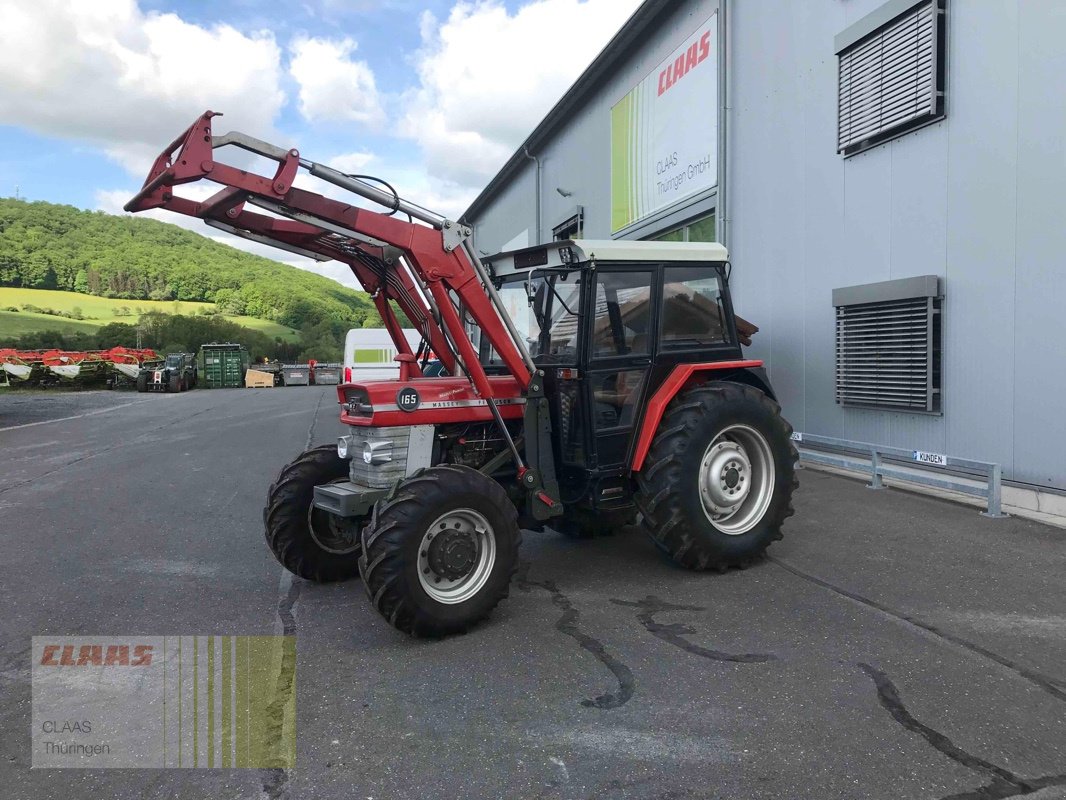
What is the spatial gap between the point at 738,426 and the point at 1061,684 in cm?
242

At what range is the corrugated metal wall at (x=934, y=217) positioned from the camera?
6.55 m

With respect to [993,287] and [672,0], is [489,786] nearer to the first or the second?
[993,287]

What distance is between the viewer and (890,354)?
26.7 ft

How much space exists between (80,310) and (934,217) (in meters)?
74.7

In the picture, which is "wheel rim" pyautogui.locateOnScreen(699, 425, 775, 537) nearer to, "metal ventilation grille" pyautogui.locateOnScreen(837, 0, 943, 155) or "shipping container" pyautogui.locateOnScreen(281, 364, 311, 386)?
"metal ventilation grille" pyautogui.locateOnScreen(837, 0, 943, 155)

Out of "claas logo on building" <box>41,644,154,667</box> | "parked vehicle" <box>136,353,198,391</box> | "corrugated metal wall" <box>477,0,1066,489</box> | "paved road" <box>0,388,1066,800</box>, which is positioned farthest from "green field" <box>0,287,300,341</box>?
"claas logo on building" <box>41,644,154,667</box>

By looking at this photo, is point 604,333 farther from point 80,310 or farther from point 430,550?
point 80,310

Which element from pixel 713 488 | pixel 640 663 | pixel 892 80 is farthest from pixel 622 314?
pixel 892 80

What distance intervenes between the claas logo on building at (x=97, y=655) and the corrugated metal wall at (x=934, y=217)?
23.4 feet

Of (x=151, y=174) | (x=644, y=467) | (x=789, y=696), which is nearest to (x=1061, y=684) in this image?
(x=789, y=696)

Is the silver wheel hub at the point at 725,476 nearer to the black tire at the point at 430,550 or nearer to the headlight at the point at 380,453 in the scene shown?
the black tire at the point at 430,550

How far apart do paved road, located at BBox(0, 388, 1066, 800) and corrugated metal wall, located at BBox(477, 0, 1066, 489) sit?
1.35 meters

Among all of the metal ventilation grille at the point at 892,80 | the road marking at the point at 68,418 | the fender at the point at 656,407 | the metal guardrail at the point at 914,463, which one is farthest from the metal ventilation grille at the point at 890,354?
the road marking at the point at 68,418

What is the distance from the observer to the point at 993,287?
7.00 m
